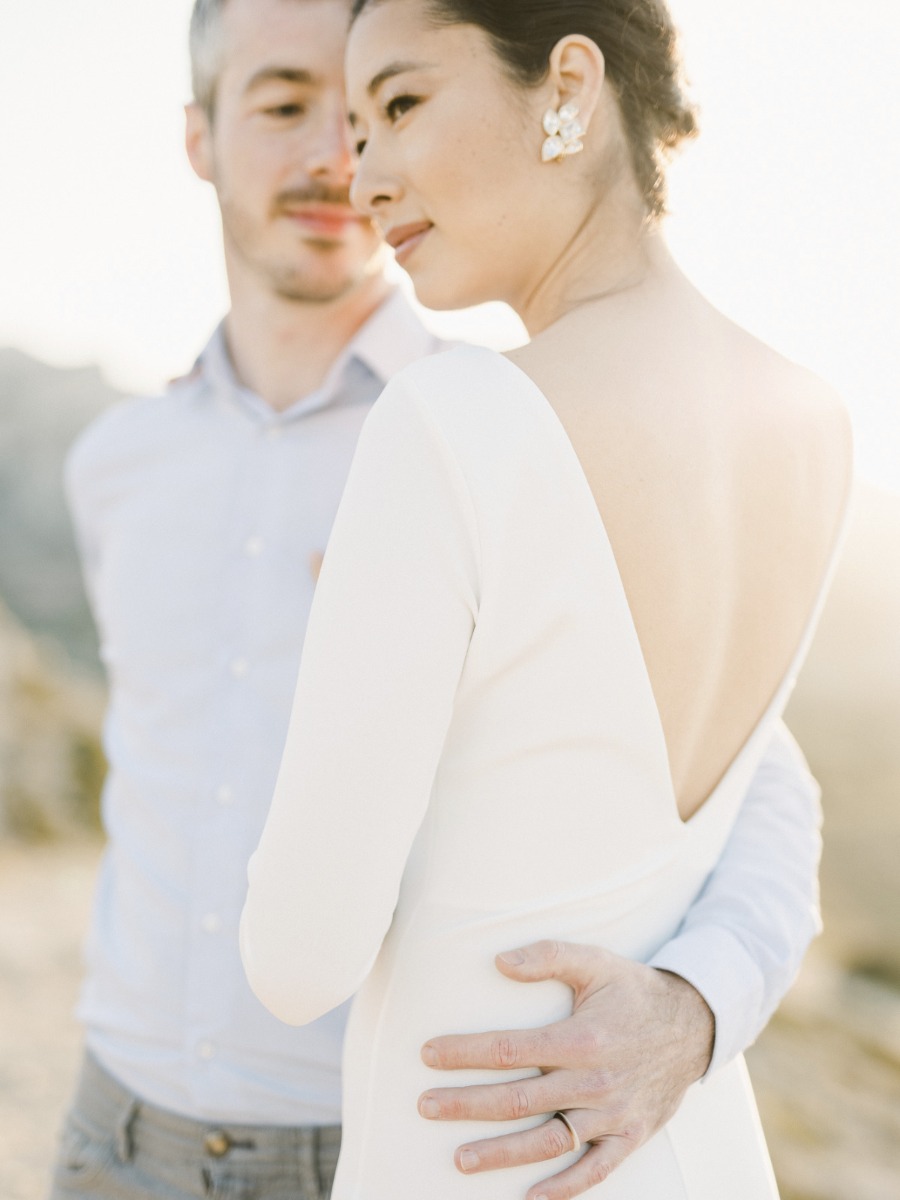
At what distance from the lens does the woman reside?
101 cm

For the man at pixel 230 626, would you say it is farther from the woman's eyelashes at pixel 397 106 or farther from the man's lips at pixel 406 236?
the woman's eyelashes at pixel 397 106

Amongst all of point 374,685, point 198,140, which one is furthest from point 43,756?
point 374,685

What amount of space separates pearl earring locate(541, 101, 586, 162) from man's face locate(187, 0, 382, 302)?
34.1 inches

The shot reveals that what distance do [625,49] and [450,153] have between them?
23 centimetres

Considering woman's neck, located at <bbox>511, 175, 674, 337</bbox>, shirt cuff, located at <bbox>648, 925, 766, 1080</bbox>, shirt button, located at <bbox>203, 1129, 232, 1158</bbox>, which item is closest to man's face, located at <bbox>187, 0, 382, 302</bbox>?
woman's neck, located at <bbox>511, 175, 674, 337</bbox>

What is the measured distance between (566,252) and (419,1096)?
944 millimetres

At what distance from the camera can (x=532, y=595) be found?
1.02 m

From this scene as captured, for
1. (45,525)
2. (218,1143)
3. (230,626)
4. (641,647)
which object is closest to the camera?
(641,647)

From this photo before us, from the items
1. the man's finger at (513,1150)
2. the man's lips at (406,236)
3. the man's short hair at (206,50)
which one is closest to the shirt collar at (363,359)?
the man's short hair at (206,50)

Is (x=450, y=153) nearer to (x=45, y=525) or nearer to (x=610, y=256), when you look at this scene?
(x=610, y=256)

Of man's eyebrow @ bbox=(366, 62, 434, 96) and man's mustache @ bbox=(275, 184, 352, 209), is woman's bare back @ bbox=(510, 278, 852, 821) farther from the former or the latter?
man's mustache @ bbox=(275, 184, 352, 209)

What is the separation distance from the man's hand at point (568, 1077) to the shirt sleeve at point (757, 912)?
114 mm

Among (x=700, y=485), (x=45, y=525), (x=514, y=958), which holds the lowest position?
A: (x=45, y=525)

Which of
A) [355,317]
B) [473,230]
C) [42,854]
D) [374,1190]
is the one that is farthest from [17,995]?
[473,230]
